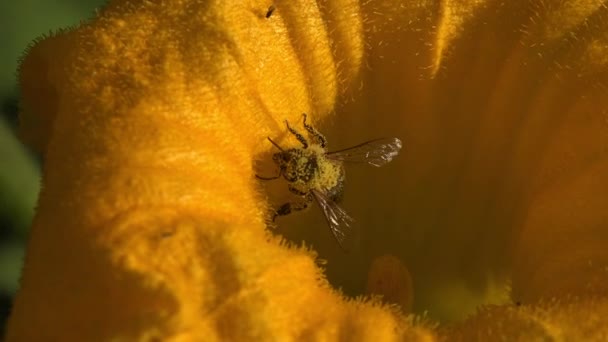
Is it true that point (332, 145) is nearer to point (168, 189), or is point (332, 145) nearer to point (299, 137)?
point (299, 137)

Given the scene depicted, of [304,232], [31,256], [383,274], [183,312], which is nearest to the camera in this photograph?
[183,312]

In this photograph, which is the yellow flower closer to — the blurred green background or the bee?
the bee

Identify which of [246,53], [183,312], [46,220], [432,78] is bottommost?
[183,312]

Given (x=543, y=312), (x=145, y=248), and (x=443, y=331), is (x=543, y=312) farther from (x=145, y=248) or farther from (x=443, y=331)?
(x=145, y=248)

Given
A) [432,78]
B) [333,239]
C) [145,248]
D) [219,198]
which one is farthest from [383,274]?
[145,248]

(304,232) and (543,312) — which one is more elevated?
(304,232)

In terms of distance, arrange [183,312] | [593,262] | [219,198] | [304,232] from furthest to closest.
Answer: [304,232] → [593,262] → [219,198] → [183,312]

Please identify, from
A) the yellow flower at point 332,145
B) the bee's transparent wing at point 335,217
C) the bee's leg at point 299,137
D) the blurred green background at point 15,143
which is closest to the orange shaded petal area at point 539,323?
the yellow flower at point 332,145
